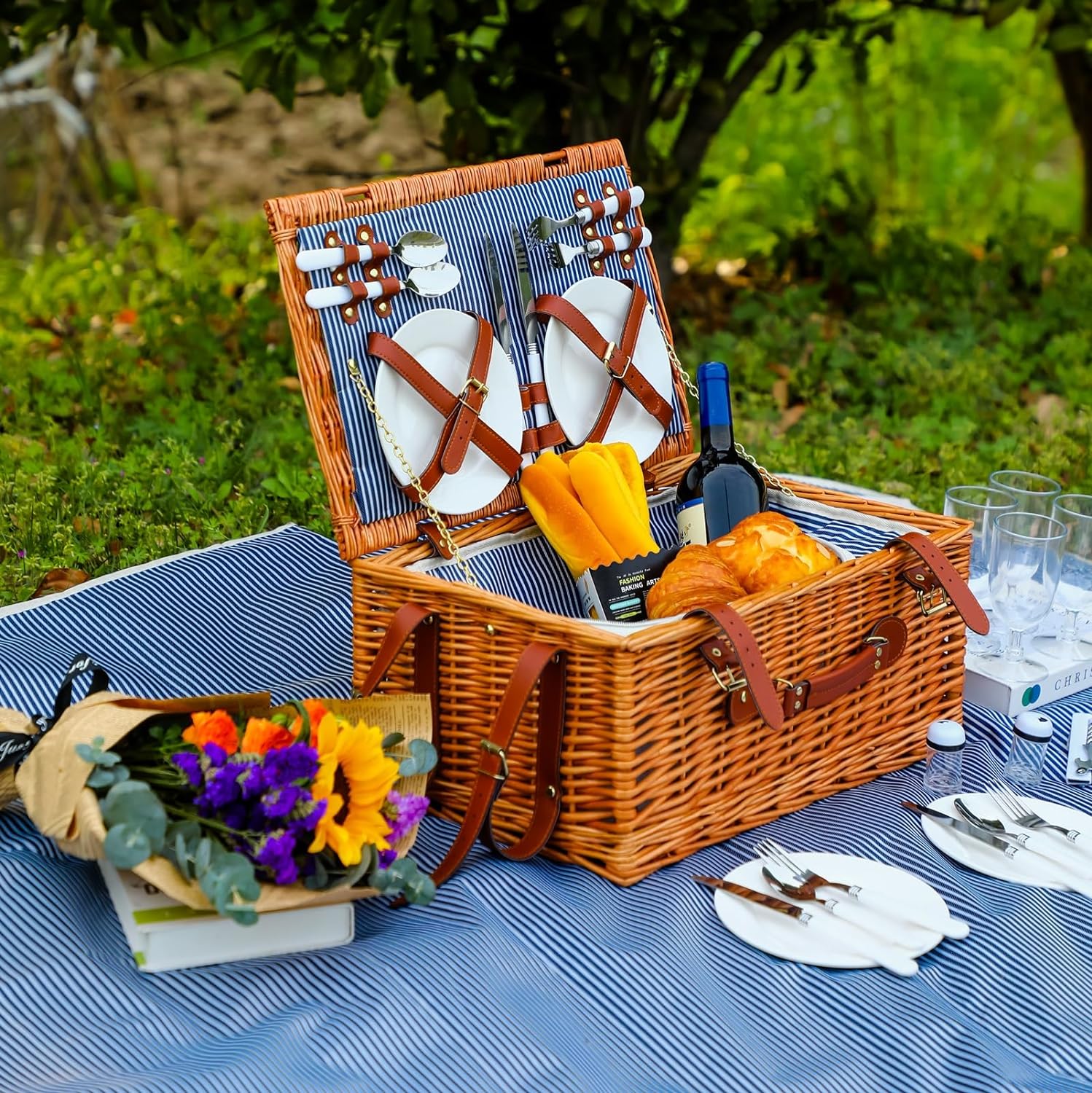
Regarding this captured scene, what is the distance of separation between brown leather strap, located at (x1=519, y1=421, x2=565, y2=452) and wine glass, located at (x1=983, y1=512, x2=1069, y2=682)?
2.09ft

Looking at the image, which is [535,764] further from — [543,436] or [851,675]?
[543,436]

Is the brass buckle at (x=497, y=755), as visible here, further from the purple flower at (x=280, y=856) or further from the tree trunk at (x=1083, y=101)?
the tree trunk at (x=1083, y=101)

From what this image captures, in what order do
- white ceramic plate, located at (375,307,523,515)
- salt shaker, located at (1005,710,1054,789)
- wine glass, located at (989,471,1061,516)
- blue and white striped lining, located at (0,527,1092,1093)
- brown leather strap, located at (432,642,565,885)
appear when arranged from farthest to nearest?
1. wine glass, located at (989,471,1061,516)
2. white ceramic plate, located at (375,307,523,515)
3. salt shaker, located at (1005,710,1054,789)
4. brown leather strap, located at (432,642,565,885)
5. blue and white striped lining, located at (0,527,1092,1093)

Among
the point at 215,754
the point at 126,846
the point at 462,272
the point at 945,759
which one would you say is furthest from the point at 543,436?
the point at 126,846

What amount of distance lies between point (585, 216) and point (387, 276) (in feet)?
1.18

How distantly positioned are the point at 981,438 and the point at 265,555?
1825mm

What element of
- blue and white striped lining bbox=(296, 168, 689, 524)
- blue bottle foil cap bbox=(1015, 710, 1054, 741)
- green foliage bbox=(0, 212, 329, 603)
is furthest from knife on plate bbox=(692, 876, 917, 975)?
green foliage bbox=(0, 212, 329, 603)

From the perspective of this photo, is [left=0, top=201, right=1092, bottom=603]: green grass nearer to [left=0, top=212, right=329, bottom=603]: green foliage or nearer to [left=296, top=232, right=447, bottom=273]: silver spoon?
[left=0, top=212, right=329, bottom=603]: green foliage

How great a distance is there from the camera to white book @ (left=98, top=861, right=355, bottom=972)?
1362 mm

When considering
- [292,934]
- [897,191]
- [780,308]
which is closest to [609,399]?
[292,934]

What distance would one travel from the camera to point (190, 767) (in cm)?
133

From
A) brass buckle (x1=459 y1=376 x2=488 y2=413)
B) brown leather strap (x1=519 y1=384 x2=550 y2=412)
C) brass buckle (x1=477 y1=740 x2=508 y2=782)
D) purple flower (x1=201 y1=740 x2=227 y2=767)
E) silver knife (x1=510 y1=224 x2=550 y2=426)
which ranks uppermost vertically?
silver knife (x1=510 y1=224 x2=550 y2=426)

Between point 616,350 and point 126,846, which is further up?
point 616,350

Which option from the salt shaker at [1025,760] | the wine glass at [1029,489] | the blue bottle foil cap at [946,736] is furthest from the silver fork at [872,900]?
the wine glass at [1029,489]
